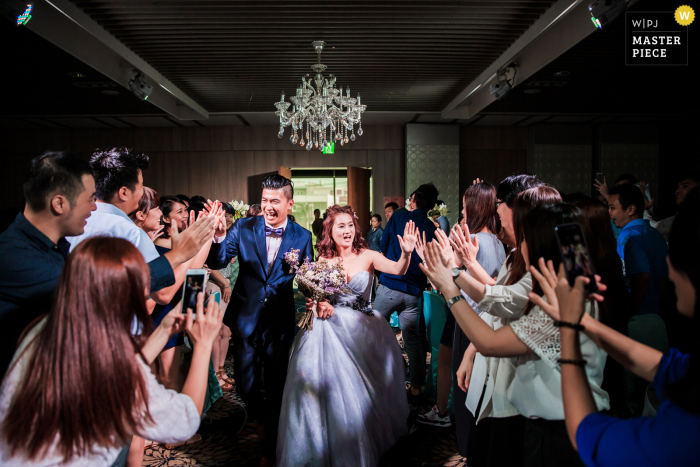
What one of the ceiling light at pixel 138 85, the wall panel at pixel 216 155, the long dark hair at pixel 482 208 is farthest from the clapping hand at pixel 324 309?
the wall panel at pixel 216 155

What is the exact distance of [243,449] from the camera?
2752 mm

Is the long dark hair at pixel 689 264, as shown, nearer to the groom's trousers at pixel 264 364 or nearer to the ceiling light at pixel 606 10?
the groom's trousers at pixel 264 364

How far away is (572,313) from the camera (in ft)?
3.15

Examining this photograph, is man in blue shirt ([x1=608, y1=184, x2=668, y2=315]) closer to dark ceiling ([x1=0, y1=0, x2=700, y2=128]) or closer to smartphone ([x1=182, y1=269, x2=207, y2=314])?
dark ceiling ([x1=0, y1=0, x2=700, y2=128])

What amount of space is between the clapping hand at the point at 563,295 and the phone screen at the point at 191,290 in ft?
3.04

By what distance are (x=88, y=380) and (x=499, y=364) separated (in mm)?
1337

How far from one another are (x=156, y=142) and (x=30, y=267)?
339 inches

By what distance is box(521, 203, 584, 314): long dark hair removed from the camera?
1.25m

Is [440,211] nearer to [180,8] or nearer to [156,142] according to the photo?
[180,8]

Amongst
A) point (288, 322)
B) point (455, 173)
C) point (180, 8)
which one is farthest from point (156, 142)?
point (288, 322)

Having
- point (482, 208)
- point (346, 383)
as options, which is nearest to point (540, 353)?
point (346, 383)

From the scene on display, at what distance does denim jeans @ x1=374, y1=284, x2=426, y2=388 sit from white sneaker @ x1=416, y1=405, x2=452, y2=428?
406 mm

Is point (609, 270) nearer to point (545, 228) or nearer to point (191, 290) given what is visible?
point (545, 228)

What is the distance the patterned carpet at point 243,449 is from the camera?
2586 mm
